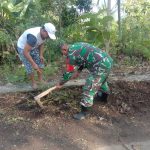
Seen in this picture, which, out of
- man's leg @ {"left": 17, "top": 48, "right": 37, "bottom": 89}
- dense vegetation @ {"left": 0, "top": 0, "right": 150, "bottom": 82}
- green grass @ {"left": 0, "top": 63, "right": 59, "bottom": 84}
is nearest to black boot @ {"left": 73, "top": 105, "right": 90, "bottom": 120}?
man's leg @ {"left": 17, "top": 48, "right": 37, "bottom": 89}

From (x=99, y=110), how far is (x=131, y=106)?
61 cm

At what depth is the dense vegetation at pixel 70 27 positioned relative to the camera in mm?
8844

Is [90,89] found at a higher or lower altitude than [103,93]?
higher

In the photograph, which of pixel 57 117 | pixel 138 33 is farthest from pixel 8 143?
pixel 138 33

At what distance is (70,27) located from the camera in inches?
376

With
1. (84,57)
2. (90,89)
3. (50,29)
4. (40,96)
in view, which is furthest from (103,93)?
(50,29)

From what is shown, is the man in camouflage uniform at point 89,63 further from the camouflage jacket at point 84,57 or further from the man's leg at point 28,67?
the man's leg at point 28,67

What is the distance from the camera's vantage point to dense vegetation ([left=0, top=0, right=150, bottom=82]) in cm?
884

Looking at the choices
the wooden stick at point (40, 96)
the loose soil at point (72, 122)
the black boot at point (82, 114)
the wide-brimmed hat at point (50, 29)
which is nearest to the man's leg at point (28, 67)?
the loose soil at point (72, 122)

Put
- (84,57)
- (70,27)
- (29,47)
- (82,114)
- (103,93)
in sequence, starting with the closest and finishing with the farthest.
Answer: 1. (84,57)
2. (82,114)
3. (29,47)
4. (103,93)
5. (70,27)

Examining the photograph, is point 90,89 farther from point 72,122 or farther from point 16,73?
point 16,73

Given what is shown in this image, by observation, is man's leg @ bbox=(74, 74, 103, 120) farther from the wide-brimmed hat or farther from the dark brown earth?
the wide-brimmed hat

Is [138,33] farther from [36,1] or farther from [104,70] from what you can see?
[104,70]

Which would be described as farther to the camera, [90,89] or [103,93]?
[103,93]
